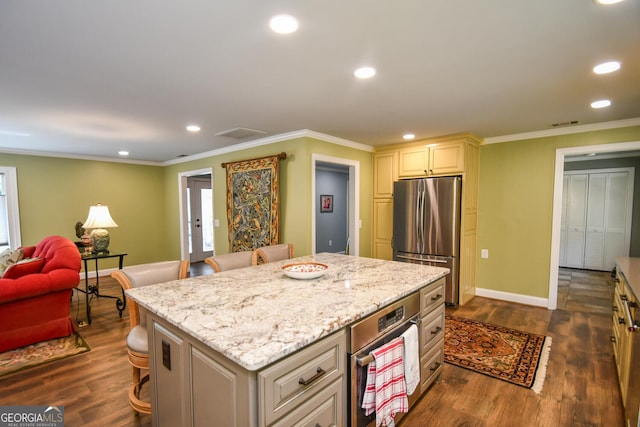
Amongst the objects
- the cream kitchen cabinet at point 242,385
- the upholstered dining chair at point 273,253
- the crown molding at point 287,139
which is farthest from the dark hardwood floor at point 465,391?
the crown molding at point 287,139

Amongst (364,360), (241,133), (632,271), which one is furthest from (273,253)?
(632,271)

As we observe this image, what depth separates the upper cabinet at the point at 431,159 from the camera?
157 inches

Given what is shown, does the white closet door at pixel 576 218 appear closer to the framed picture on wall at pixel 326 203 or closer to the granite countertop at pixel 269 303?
the framed picture on wall at pixel 326 203

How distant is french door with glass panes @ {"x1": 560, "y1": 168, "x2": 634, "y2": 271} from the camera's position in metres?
5.48

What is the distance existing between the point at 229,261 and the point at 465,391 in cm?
205

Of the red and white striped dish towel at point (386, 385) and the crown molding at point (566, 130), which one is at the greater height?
the crown molding at point (566, 130)

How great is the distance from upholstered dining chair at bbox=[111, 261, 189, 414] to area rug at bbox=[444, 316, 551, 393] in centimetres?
235

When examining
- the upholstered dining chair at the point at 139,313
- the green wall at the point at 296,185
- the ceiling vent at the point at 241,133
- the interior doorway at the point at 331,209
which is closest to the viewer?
the upholstered dining chair at the point at 139,313

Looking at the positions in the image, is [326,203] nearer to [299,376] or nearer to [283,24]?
[283,24]

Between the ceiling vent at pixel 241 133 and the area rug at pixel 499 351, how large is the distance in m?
3.22

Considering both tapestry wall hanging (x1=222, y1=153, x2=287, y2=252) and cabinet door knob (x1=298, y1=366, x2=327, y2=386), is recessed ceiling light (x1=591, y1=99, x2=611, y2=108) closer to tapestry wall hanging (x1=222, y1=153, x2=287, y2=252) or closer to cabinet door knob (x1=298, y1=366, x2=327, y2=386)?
tapestry wall hanging (x1=222, y1=153, x2=287, y2=252)

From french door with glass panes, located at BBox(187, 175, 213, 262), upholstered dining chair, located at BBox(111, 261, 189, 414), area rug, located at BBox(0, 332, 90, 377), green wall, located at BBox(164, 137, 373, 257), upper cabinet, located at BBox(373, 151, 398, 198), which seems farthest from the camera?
french door with glass panes, located at BBox(187, 175, 213, 262)

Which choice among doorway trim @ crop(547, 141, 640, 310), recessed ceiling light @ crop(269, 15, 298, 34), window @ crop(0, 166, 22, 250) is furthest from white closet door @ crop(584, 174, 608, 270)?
window @ crop(0, 166, 22, 250)

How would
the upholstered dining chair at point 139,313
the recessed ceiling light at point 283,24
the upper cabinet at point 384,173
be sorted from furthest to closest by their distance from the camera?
the upper cabinet at point 384,173
the upholstered dining chair at point 139,313
the recessed ceiling light at point 283,24
